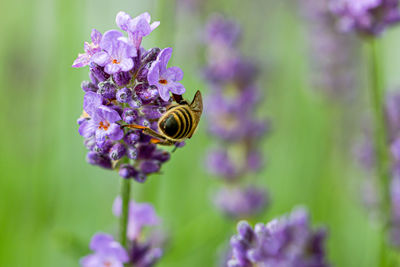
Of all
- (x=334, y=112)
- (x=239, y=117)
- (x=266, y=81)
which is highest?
(x=266, y=81)

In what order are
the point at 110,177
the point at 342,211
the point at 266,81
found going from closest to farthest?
the point at 342,211
the point at 266,81
the point at 110,177

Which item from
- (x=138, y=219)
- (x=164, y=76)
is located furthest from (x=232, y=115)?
(x=164, y=76)

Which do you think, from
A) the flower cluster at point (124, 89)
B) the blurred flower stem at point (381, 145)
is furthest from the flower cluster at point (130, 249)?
the blurred flower stem at point (381, 145)

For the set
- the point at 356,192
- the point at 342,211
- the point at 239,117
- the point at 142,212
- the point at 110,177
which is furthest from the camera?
the point at 110,177

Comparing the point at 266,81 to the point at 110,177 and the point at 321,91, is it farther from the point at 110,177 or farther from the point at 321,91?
the point at 110,177

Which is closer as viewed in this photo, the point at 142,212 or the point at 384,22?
the point at 142,212

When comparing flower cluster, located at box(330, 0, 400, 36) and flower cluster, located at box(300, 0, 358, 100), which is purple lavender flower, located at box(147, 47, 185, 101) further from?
flower cluster, located at box(300, 0, 358, 100)

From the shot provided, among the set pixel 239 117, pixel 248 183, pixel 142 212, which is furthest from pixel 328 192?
pixel 142 212
